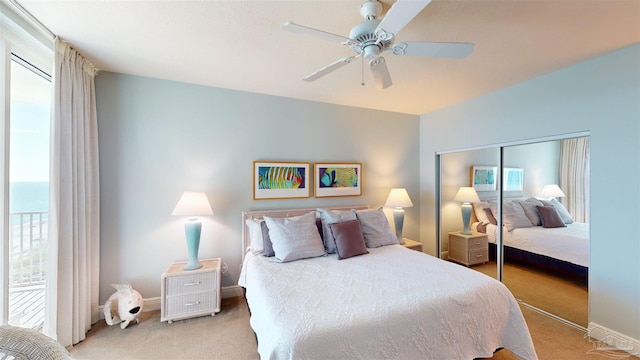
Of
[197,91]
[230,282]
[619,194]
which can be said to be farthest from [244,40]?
[619,194]

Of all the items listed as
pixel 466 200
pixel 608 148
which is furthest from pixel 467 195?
pixel 608 148

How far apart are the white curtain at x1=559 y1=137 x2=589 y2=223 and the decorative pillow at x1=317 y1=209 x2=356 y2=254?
7.08 ft

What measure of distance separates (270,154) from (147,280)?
6.43 ft

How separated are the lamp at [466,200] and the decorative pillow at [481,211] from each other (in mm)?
80

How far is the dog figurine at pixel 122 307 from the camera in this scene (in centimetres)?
235

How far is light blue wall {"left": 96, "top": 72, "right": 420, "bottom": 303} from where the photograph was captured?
2627 millimetres

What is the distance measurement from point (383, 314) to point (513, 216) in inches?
99.7

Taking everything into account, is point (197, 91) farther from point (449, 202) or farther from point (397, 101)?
point (449, 202)

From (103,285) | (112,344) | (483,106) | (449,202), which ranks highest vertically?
(483,106)

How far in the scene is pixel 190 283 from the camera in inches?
98.8

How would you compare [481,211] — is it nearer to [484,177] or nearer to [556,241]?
[484,177]

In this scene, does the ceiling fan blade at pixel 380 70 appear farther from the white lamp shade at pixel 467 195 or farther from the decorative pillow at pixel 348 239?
the white lamp shade at pixel 467 195

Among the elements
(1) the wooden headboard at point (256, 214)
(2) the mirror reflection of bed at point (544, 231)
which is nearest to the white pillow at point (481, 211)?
(2) the mirror reflection of bed at point (544, 231)

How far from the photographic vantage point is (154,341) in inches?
86.0
